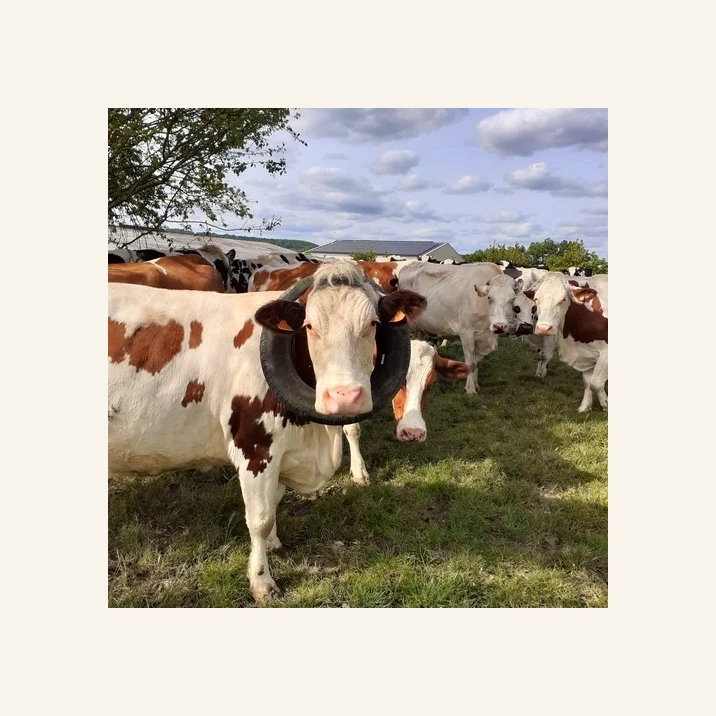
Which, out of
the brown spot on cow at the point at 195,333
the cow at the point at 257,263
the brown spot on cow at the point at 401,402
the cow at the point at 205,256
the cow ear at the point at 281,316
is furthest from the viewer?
the cow at the point at 257,263

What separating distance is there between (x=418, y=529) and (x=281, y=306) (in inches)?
83.7

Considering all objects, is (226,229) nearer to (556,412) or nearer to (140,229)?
(140,229)

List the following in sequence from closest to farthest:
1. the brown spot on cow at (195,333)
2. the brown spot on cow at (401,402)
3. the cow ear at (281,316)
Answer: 1. the cow ear at (281,316)
2. the brown spot on cow at (195,333)
3. the brown spot on cow at (401,402)

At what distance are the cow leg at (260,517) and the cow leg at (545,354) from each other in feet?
22.0

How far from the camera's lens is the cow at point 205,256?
6074 millimetres

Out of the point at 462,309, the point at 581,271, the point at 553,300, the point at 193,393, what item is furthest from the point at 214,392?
the point at 581,271

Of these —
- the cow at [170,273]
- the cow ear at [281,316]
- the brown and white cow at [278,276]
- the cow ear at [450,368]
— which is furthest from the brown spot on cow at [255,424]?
the brown and white cow at [278,276]

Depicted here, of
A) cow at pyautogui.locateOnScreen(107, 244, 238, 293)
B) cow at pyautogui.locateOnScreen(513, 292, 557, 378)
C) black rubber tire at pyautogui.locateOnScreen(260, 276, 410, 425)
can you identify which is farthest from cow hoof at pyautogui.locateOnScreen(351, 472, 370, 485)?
cow at pyautogui.locateOnScreen(513, 292, 557, 378)

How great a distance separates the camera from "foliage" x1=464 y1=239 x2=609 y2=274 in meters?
9.32

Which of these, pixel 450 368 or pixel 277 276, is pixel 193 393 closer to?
pixel 450 368

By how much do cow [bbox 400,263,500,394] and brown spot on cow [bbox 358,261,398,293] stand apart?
19.3 inches

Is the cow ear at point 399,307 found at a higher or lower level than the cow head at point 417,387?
higher

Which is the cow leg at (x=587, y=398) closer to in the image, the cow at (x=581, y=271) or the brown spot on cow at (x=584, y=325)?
the brown spot on cow at (x=584, y=325)

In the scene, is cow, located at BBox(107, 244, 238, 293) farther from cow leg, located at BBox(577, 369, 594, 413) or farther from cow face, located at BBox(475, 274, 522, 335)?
cow leg, located at BBox(577, 369, 594, 413)
